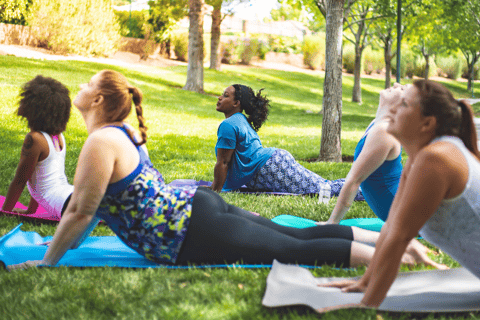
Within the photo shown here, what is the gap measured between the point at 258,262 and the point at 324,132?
6.04m

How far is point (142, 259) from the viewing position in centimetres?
341

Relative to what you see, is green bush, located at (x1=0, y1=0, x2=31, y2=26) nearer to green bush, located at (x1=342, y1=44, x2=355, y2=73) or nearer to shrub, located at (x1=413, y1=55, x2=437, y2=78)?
green bush, located at (x1=342, y1=44, x2=355, y2=73)

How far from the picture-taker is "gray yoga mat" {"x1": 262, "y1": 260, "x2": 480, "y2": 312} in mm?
2543

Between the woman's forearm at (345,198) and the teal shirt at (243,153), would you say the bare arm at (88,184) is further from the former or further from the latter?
the teal shirt at (243,153)

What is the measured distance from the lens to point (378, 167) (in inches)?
146

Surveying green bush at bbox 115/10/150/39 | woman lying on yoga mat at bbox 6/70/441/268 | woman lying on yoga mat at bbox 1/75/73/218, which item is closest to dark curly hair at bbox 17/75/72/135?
woman lying on yoga mat at bbox 1/75/73/218

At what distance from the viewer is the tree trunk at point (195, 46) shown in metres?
18.7

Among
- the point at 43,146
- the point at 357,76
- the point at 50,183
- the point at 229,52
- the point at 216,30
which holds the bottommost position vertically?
the point at 50,183

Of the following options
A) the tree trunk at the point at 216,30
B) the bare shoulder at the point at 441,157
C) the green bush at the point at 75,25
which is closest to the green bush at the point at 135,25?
the green bush at the point at 75,25

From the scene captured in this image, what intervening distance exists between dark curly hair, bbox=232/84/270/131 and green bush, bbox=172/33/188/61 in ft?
82.2

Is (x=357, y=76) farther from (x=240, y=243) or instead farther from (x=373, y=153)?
(x=240, y=243)

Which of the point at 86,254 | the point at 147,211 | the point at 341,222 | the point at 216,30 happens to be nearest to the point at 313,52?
the point at 216,30

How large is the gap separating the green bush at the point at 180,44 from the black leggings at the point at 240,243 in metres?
28.4

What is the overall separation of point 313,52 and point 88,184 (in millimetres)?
35921
